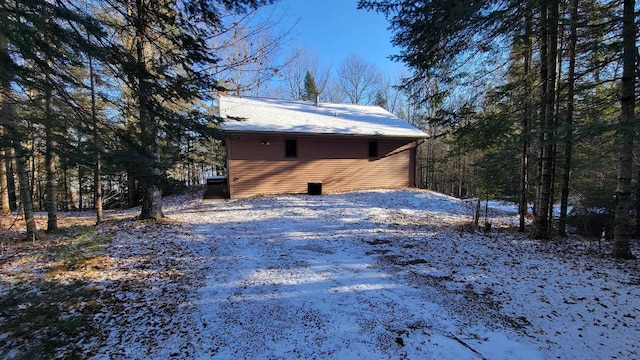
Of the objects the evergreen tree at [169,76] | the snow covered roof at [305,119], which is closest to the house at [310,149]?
the snow covered roof at [305,119]

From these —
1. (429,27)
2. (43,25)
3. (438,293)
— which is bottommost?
(438,293)

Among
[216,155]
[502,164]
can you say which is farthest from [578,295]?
[216,155]

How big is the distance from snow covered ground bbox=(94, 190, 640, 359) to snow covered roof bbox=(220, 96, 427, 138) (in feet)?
21.6

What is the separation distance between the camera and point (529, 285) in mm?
4293

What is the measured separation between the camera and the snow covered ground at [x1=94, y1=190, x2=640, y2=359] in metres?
2.85

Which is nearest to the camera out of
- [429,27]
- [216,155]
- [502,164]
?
[429,27]

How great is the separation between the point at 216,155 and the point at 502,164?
17.6m

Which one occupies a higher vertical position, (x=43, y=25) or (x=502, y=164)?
(x=43, y=25)

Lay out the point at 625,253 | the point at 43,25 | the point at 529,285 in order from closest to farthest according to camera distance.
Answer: the point at 43,25
the point at 529,285
the point at 625,253

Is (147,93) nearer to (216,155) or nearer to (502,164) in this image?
(502,164)

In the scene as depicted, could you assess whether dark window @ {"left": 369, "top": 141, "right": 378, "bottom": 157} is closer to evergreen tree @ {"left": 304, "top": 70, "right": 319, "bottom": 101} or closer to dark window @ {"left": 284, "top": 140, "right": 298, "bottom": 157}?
dark window @ {"left": 284, "top": 140, "right": 298, "bottom": 157}

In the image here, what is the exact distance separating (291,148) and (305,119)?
197cm

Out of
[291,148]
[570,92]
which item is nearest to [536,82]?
[570,92]

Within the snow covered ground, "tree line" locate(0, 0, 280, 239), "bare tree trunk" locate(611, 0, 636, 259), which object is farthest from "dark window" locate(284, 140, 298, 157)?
"bare tree trunk" locate(611, 0, 636, 259)
